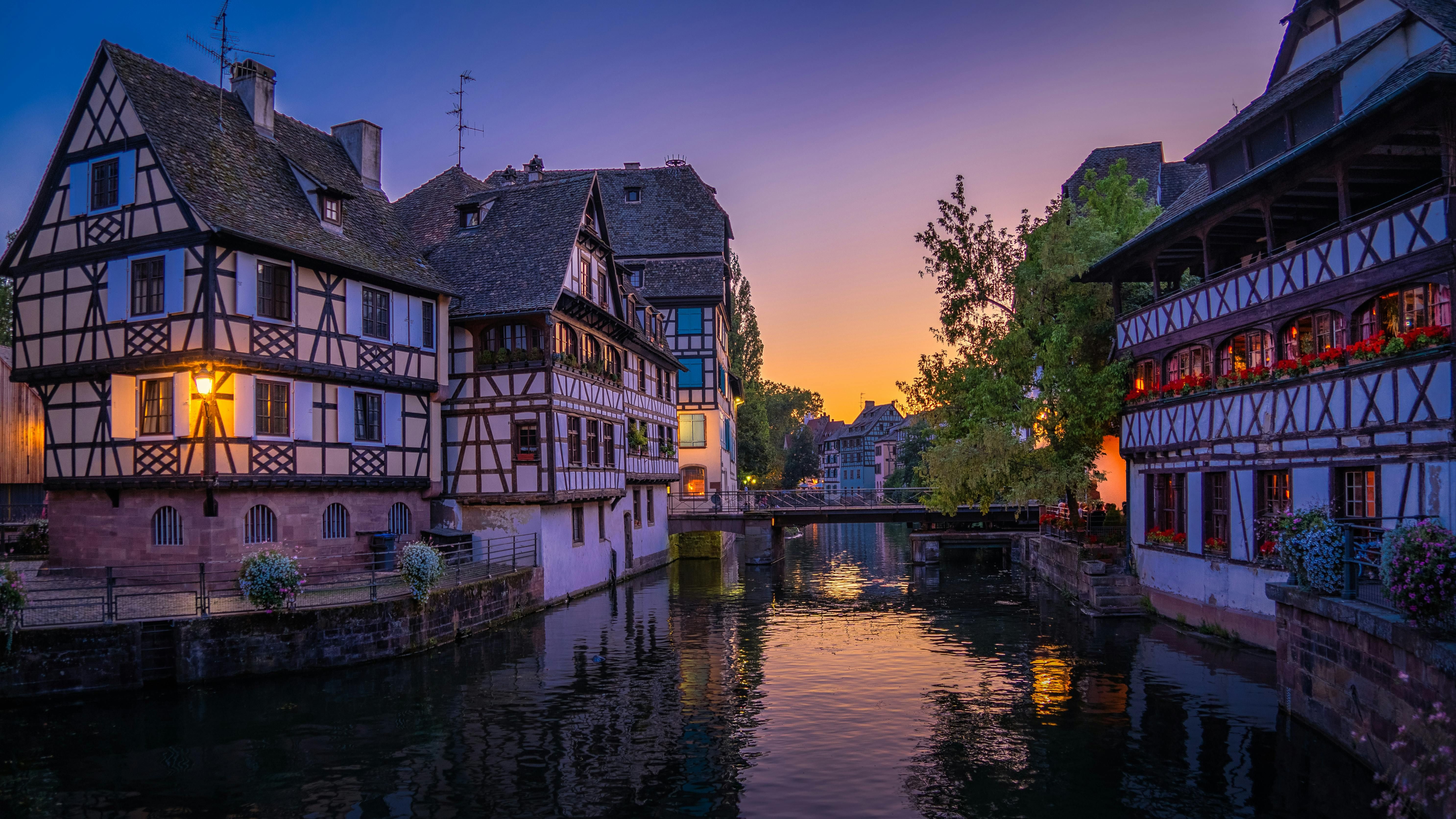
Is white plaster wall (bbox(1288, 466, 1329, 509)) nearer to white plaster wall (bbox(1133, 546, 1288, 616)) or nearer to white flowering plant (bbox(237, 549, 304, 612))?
white plaster wall (bbox(1133, 546, 1288, 616))

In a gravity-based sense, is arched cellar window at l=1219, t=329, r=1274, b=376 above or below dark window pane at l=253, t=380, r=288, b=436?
above

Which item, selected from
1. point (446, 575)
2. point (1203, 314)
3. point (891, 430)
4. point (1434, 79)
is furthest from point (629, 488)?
point (891, 430)

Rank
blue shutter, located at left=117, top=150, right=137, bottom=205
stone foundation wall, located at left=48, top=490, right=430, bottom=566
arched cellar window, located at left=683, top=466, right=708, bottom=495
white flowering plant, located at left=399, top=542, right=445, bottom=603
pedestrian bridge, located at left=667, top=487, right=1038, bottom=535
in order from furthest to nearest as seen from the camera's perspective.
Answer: arched cellar window, located at left=683, top=466, right=708, bottom=495 < pedestrian bridge, located at left=667, top=487, right=1038, bottom=535 < blue shutter, located at left=117, top=150, right=137, bottom=205 < stone foundation wall, located at left=48, top=490, right=430, bottom=566 < white flowering plant, located at left=399, top=542, right=445, bottom=603

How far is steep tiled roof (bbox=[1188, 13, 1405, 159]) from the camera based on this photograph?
18.9 metres

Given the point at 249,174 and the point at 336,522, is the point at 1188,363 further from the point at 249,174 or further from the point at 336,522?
the point at 249,174

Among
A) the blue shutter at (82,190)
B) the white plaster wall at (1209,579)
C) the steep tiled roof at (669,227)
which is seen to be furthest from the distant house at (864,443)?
the blue shutter at (82,190)

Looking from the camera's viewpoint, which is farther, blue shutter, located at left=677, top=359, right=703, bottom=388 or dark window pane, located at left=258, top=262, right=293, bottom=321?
blue shutter, located at left=677, top=359, right=703, bottom=388

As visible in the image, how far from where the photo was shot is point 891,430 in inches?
4904

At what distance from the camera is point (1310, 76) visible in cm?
2059

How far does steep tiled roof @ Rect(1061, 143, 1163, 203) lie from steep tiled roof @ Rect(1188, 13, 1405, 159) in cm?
2115

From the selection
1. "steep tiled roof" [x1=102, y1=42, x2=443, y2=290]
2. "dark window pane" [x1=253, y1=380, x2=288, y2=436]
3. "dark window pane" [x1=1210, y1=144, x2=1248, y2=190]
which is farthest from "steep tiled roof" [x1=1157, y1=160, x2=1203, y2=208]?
"dark window pane" [x1=253, y1=380, x2=288, y2=436]

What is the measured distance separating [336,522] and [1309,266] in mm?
22229

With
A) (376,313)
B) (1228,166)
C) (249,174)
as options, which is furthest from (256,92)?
(1228,166)

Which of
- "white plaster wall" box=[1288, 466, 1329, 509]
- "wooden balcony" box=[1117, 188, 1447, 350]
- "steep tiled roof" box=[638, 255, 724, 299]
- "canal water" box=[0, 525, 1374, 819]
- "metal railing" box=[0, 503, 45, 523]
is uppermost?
"steep tiled roof" box=[638, 255, 724, 299]
